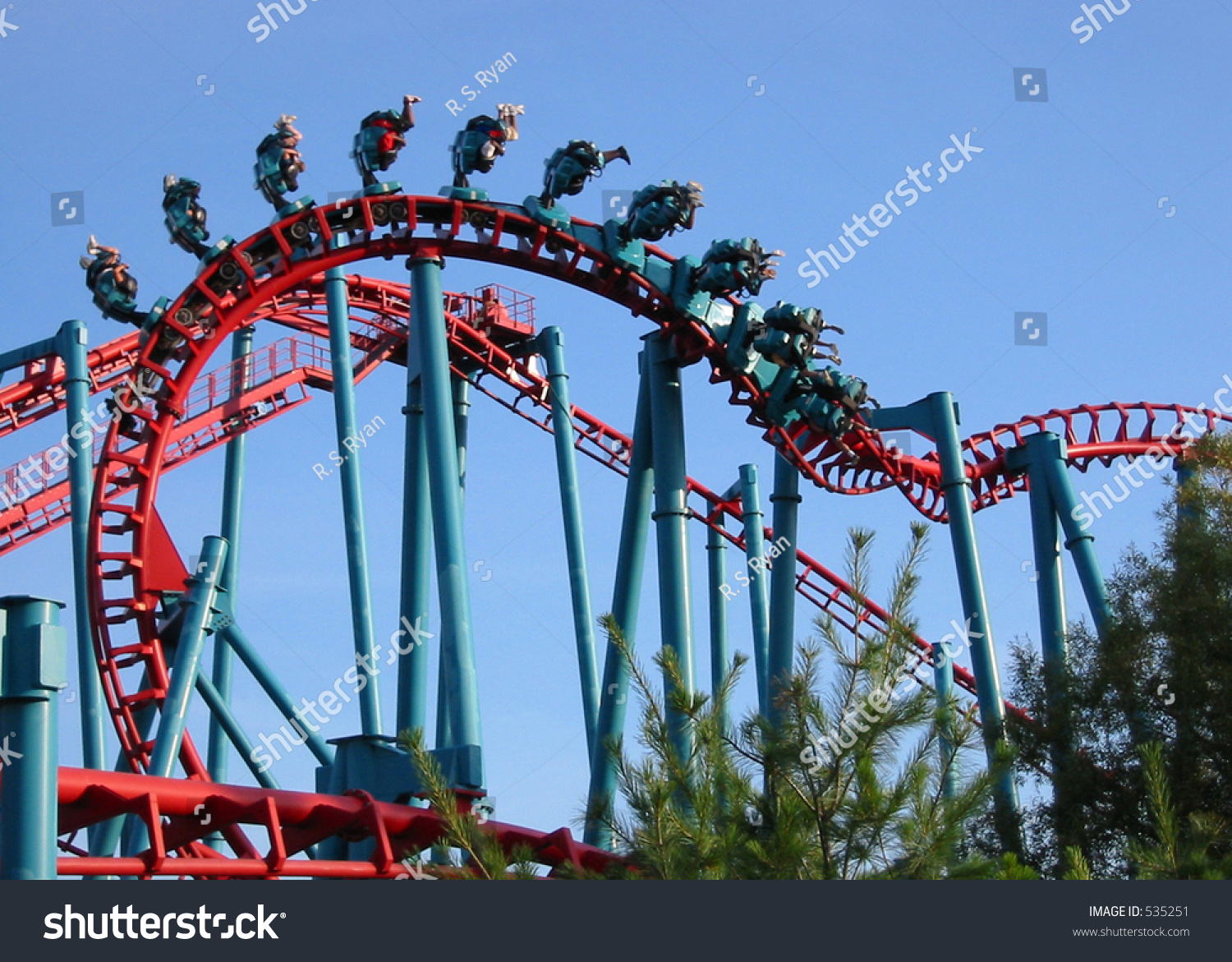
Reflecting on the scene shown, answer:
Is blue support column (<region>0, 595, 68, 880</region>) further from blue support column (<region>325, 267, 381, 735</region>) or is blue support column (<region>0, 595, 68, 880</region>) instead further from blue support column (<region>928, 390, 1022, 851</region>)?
blue support column (<region>928, 390, 1022, 851</region>)

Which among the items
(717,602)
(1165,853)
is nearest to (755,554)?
(717,602)

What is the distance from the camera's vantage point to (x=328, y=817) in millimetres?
7852

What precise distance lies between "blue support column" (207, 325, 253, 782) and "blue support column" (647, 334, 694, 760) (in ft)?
11.8

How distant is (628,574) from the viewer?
11.0 metres

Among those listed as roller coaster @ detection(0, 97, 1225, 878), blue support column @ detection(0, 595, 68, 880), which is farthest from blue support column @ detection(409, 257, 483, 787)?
blue support column @ detection(0, 595, 68, 880)

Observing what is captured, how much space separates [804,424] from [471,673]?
464cm

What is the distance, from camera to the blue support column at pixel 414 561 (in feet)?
33.8

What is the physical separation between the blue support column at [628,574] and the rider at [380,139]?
2.46 meters

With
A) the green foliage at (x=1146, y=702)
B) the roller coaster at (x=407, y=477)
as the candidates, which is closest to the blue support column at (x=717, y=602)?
the roller coaster at (x=407, y=477)

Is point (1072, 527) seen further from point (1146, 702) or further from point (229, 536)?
point (229, 536)

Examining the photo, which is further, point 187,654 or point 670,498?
point 670,498

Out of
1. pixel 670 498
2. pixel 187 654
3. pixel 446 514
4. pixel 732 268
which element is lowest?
pixel 187 654

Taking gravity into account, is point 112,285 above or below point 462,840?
above

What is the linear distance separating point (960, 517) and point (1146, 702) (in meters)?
3.55
